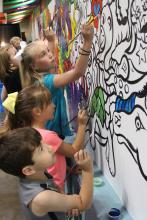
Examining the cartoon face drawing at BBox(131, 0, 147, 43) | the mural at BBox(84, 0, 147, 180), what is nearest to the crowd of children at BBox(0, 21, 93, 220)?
the mural at BBox(84, 0, 147, 180)

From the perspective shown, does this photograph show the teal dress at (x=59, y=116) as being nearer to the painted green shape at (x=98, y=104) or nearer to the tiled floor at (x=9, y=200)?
the painted green shape at (x=98, y=104)

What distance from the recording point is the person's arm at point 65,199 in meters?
1.18

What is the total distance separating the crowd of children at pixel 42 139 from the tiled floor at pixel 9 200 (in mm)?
909

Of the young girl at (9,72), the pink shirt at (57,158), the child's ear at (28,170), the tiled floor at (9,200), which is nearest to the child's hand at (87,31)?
the pink shirt at (57,158)

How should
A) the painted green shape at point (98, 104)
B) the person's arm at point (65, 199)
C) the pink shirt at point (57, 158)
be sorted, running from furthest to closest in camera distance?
the painted green shape at point (98, 104) < the pink shirt at point (57, 158) < the person's arm at point (65, 199)

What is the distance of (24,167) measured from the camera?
121 cm

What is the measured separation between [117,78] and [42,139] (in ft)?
1.60

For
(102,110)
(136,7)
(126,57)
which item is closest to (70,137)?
(102,110)

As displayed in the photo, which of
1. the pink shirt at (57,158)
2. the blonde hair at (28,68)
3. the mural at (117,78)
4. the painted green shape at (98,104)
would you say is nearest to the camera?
the mural at (117,78)

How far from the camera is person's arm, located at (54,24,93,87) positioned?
166 centimetres

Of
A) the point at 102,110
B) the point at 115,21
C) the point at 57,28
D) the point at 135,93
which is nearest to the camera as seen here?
the point at 135,93

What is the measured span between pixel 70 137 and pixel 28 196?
1.07 m

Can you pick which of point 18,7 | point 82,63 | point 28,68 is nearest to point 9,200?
point 28,68

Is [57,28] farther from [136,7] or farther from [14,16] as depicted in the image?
[14,16]
